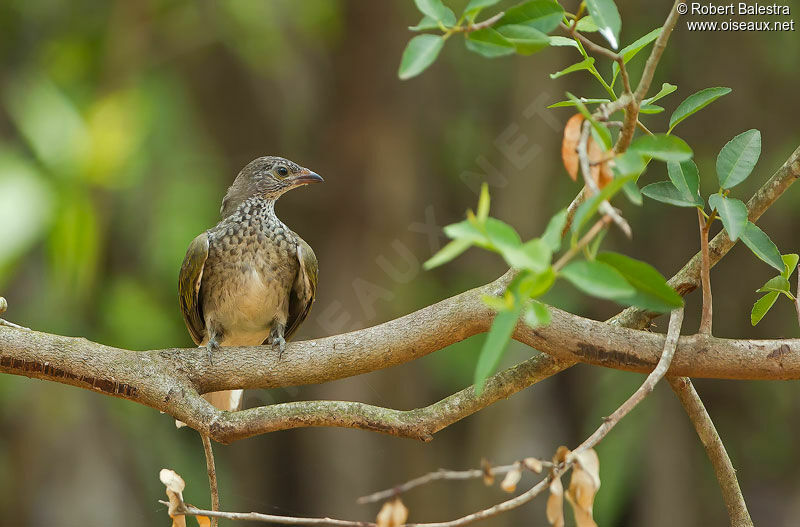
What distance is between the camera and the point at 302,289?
12.9 feet

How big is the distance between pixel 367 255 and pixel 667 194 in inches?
194

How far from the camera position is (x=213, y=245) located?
3.83m

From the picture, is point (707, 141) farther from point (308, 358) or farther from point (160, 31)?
point (308, 358)

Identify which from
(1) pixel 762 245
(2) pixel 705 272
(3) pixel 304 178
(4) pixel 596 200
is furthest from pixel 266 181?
(4) pixel 596 200

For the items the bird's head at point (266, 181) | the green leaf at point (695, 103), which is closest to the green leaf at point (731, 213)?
the green leaf at point (695, 103)

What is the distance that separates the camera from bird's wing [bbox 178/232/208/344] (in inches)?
148

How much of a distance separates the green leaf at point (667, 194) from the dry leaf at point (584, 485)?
656 mm

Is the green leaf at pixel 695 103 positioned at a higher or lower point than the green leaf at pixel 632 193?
higher

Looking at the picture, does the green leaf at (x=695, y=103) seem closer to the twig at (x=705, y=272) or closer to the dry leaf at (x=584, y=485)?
the twig at (x=705, y=272)

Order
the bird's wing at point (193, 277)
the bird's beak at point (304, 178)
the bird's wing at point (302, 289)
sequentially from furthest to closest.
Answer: the bird's beak at point (304, 178)
the bird's wing at point (302, 289)
the bird's wing at point (193, 277)

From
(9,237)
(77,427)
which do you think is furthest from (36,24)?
(77,427)

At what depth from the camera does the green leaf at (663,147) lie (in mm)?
1586

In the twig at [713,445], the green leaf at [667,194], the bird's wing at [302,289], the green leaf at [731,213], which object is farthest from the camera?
the bird's wing at [302,289]

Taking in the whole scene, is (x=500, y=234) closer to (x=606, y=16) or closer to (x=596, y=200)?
(x=596, y=200)
